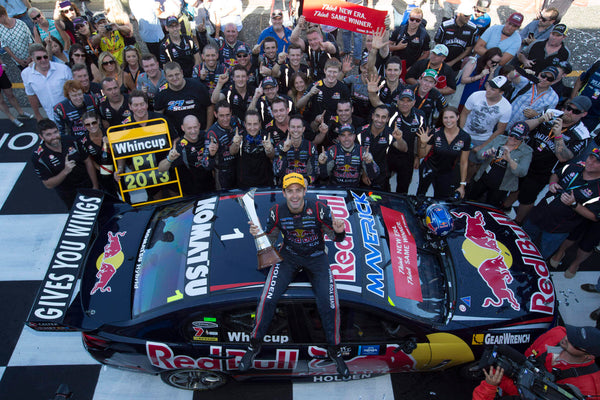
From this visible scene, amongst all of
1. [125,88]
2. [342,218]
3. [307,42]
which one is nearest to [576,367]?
[342,218]

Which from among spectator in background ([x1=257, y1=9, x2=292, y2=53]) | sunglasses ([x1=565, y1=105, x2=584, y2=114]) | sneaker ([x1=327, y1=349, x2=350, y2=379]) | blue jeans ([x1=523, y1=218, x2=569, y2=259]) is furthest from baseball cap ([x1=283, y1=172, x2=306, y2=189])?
spectator in background ([x1=257, y1=9, x2=292, y2=53])

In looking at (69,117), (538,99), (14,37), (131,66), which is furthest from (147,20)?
(538,99)

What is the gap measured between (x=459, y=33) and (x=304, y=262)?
5.62m

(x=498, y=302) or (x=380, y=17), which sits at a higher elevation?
(x=380, y=17)

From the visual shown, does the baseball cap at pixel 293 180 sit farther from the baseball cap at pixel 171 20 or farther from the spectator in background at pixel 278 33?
the baseball cap at pixel 171 20

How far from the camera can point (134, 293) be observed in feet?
11.8

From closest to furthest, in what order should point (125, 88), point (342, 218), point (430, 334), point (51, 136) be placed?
point (430, 334), point (342, 218), point (51, 136), point (125, 88)

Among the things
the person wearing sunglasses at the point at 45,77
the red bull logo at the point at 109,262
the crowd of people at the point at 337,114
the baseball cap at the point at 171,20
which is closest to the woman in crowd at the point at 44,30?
the crowd of people at the point at 337,114

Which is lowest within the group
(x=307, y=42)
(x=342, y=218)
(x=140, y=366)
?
(x=140, y=366)

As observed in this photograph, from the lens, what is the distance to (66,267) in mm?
3668

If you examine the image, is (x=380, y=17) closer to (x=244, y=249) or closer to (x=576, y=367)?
(x=244, y=249)

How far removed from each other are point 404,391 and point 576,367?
5.17 ft

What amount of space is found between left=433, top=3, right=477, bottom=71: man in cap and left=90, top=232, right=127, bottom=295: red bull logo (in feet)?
20.2

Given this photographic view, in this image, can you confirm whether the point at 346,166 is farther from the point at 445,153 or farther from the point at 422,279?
the point at 422,279
